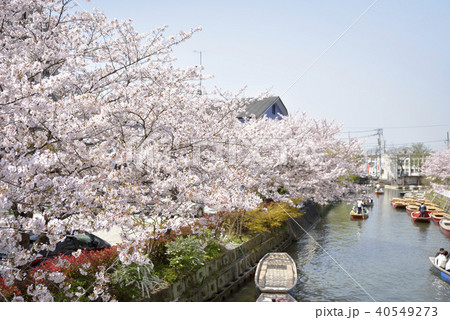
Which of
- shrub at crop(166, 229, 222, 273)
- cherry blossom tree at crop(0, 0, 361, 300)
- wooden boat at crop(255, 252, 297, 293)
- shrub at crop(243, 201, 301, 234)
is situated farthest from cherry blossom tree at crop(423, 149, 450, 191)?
shrub at crop(166, 229, 222, 273)

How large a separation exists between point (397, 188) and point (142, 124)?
8031 centimetres

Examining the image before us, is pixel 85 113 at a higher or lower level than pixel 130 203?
higher

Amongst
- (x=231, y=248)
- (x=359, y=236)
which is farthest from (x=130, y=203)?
(x=359, y=236)

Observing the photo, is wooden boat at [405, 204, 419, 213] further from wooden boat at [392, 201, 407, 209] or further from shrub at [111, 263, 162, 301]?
shrub at [111, 263, 162, 301]

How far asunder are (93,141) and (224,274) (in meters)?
8.35

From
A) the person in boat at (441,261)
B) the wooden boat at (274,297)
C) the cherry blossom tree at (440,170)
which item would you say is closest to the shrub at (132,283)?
→ the wooden boat at (274,297)

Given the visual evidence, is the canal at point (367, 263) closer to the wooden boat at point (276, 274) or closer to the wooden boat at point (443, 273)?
the wooden boat at point (443, 273)

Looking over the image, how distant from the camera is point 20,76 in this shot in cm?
642

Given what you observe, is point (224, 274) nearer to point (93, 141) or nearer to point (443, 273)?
point (93, 141)

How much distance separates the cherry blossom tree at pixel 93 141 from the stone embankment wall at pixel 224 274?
5.36 feet

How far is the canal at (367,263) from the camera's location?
53.0ft

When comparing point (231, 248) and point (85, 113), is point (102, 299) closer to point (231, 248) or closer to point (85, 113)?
point (85, 113)

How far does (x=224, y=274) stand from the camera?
592 inches

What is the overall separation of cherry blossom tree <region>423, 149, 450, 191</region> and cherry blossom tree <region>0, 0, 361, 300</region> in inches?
1666
